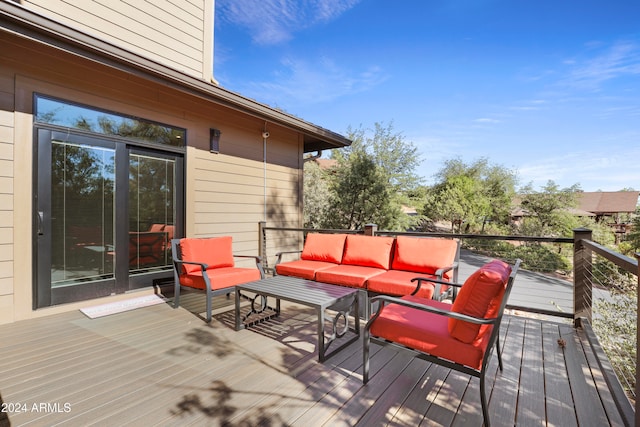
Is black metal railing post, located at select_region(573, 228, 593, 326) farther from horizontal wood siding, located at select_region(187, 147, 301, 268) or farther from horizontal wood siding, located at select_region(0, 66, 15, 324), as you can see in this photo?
horizontal wood siding, located at select_region(0, 66, 15, 324)

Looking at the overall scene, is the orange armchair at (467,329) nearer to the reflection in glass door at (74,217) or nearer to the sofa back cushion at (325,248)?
the sofa back cushion at (325,248)

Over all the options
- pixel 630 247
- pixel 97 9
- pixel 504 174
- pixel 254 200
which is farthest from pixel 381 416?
pixel 504 174

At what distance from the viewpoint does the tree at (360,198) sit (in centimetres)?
1087

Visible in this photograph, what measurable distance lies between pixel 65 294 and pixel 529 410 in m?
4.54

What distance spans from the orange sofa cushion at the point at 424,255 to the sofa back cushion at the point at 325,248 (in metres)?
0.81

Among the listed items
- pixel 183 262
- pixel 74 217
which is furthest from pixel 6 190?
pixel 183 262

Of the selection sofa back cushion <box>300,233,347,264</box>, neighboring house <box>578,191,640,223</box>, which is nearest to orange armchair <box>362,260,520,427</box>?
sofa back cushion <box>300,233,347,264</box>

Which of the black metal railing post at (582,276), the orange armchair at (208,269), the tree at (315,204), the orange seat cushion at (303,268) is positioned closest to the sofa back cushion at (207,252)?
the orange armchair at (208,269)

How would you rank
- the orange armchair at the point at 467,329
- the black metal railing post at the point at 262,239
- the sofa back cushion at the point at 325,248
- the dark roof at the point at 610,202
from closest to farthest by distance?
the orange armchair at the point at 467,329 < the sofa back cushion at the point at 325,248 < the black metal railing post at the point at 262,239 < the dark roof at the point at 610,202

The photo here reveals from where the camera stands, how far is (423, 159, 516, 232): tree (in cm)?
1844

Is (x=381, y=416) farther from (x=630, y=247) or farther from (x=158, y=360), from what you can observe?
(x=630, y=247)

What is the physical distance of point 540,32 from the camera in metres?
8.15

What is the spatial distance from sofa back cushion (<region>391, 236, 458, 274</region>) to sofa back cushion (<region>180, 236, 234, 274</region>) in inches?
86.8

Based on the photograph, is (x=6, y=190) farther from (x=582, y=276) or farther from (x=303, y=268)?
(x=582, y=276)
